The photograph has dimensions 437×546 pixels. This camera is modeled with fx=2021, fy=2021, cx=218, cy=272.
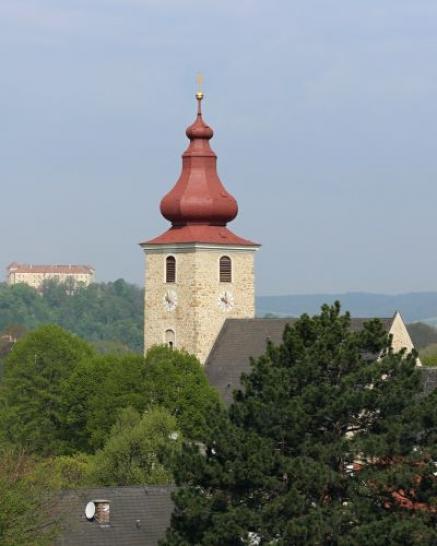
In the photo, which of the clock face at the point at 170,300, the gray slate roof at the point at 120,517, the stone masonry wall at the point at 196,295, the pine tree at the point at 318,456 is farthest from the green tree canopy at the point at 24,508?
the clock face at the point at 170,300

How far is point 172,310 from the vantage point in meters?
70.4

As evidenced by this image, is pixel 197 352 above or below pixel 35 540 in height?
above

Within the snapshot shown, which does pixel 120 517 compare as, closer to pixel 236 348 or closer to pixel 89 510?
pixel 89 510

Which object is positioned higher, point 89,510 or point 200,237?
point 200,237

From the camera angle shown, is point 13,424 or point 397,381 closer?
point 397,381

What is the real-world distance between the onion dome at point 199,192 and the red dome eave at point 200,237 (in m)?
0.31

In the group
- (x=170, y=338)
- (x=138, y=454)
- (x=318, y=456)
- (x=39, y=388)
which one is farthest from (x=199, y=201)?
(x=318, y=456)

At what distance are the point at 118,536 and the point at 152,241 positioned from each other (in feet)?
105

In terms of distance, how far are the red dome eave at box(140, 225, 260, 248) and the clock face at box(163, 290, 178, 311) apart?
175 centimetres

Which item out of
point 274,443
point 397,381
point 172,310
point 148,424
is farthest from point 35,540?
point 172,310

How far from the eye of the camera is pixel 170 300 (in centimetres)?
7056

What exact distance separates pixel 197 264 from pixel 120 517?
1173 inches

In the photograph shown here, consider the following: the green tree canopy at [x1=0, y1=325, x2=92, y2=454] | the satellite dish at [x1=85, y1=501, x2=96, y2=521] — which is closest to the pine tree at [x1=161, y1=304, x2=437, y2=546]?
the satellite dish at [x1=85, y1=501, x2=96, y2=521]

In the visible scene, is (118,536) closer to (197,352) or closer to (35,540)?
(35,540)
